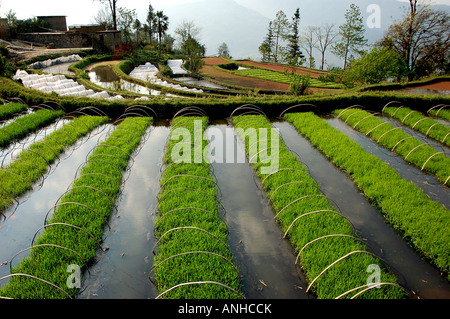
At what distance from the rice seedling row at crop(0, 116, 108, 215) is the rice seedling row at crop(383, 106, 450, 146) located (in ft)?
42.0

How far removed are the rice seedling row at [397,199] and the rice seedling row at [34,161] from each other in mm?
8698

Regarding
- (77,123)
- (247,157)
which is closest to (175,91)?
(77,123)

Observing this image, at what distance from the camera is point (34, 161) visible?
919 centimetres

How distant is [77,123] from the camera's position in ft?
40.9

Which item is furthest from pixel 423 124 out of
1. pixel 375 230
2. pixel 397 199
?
pixel 375 230

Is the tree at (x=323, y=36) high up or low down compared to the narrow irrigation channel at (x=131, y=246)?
up

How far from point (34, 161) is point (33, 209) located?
7.86 ft

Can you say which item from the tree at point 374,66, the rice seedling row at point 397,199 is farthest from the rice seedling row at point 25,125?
the tree at point 374,66

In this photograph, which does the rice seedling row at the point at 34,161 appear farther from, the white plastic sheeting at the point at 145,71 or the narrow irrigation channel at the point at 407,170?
the white plastic sheeting at the point at 145,71

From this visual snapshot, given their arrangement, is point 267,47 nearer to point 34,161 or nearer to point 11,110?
point 11,110

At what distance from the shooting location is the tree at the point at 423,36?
96.9 ft

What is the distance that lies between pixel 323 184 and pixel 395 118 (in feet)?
25.4

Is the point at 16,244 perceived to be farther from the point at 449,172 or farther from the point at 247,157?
the point at 449,172

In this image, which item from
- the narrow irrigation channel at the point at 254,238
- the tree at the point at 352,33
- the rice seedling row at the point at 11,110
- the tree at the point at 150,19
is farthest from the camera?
the tree at the point at 150,19
